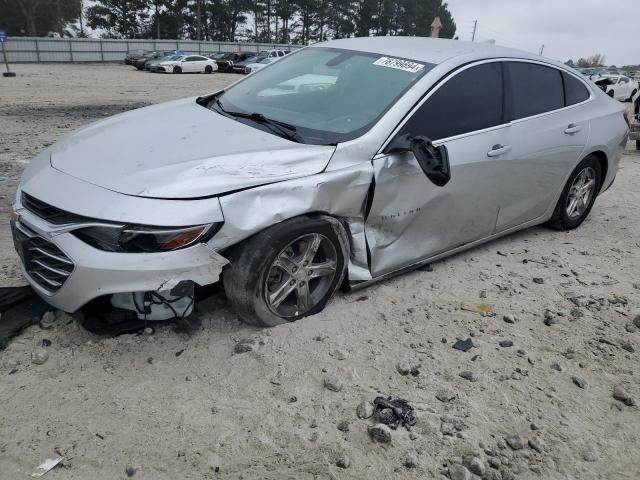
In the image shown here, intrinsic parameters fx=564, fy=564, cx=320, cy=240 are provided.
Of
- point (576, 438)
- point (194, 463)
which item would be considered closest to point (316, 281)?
point (194, 463)

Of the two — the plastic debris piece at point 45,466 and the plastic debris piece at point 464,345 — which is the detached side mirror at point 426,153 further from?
the plastic debris piece at point 45,466

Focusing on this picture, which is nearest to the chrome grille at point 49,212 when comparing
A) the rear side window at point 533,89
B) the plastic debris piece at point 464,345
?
the plastic debris piece at point 464,345

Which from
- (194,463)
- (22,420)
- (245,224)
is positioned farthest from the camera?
(245,224)

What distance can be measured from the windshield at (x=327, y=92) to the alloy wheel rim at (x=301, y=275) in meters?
0.63

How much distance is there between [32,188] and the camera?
3.09 meters

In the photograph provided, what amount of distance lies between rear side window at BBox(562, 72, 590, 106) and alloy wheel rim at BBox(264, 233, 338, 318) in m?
2.81

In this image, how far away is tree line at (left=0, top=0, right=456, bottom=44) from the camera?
6106 centimetres

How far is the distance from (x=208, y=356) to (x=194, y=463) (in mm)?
767

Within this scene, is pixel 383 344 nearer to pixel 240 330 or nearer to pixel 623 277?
pixel 240 330

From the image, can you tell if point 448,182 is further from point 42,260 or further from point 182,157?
point 42,260

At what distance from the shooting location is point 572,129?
475 cm

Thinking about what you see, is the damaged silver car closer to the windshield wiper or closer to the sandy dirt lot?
the windshield wiper

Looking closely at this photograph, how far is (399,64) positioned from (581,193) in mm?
2518

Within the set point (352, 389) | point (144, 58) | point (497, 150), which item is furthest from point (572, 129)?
point (144, 58)
